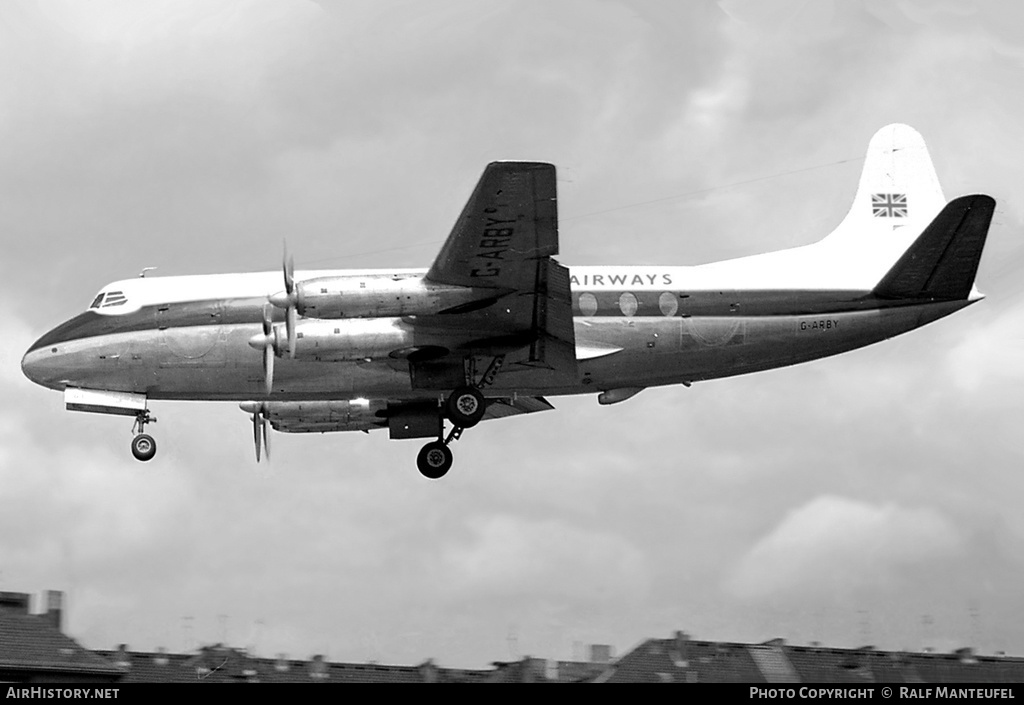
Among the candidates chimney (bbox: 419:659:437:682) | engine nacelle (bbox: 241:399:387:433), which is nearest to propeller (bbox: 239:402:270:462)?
engine nacelle (bbox: 241:399:387:433)

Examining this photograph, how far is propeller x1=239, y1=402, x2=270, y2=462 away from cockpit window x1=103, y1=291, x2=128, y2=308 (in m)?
4.49

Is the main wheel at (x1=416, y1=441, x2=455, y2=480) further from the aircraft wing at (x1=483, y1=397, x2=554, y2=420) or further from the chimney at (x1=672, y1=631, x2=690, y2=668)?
the chimney at (x1=672, y1=631, x2=690, y2=668)

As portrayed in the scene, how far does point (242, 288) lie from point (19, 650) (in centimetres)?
878

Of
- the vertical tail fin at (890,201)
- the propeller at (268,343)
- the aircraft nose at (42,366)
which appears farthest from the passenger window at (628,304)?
the aircraft nose at (42,366)

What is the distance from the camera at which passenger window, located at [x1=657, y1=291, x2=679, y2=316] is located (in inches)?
1193

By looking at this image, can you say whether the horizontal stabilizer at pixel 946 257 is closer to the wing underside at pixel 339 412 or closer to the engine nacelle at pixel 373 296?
the wing underside at pixel 339 412

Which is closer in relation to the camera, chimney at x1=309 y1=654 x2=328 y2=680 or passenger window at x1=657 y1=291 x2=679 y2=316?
chimney at x1=309 y1=654 x2=328 y2=680

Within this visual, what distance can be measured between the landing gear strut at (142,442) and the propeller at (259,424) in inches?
138

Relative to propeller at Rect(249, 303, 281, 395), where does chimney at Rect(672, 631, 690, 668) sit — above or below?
below

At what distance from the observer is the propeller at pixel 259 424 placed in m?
34.2

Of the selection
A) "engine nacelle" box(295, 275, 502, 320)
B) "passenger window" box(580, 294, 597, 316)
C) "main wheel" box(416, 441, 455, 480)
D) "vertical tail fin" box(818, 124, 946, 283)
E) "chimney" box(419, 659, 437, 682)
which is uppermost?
"vertical tail fin" box(818, 124, 946, 283)

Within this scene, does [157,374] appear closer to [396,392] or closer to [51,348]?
[51,348]

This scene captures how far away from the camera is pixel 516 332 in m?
29.8
